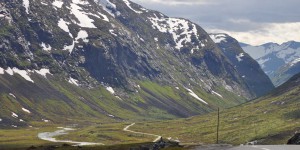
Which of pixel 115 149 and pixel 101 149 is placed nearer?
pixel 115 149

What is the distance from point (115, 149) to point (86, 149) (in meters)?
10.1

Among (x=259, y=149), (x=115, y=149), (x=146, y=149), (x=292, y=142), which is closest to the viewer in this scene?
(x=259, y=149)

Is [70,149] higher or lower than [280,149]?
higher

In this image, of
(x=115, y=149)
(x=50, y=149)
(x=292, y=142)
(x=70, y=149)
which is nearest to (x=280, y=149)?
(x=292, y=142)

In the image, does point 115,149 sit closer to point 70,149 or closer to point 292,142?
point 70,149

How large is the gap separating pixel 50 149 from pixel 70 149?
11038mm

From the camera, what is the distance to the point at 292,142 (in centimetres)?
9012

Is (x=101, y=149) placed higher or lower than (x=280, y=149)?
higher

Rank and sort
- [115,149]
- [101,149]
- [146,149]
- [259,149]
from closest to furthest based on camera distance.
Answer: [259,149], [146,149], [115,149], [101,149]

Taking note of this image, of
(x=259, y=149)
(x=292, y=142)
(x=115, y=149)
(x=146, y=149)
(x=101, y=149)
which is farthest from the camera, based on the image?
(x=101, y=149)

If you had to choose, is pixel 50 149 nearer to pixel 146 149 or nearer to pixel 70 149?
pixel 70 149

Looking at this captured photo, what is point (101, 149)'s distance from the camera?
6393 inches

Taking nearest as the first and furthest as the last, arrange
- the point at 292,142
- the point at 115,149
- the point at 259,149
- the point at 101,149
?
the point at 259,149 → the point at 292,142 → the point at 115,149 → the point at 101,149

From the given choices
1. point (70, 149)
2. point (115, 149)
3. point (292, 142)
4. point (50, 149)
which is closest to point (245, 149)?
point (292, 142)
